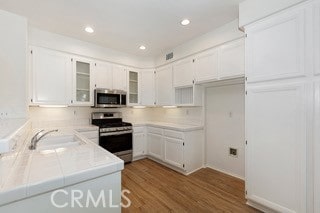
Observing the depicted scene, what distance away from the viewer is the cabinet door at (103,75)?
3.59m

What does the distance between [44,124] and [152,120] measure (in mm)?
2697

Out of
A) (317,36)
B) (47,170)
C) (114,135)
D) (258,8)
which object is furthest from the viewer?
(114,135)

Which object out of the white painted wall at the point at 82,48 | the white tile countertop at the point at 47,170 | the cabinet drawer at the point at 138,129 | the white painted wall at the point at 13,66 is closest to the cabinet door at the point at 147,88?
the white painted wall at the point at 82,48

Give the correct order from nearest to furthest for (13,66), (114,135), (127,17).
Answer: (13,66)
(127,17)
(114,135)

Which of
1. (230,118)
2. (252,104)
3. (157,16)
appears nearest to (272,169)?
(252,104)

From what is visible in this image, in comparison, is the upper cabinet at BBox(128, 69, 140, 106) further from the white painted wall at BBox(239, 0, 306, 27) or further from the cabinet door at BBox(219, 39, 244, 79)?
the white painted wall at BBox(239, 0, 306, 27)

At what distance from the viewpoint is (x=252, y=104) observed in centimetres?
209

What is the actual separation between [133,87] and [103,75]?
0.85 m

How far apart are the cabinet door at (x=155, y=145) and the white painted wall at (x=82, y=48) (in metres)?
1.94

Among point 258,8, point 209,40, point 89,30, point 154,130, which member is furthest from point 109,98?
point 258,8

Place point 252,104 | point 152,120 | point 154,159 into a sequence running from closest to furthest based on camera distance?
point 252,104
point 154,159
point 152,120

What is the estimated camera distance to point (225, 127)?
3264mm

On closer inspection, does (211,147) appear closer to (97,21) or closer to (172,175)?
(172,175)

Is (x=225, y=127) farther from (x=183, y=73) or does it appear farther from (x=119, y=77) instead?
(x=119, y=77)
